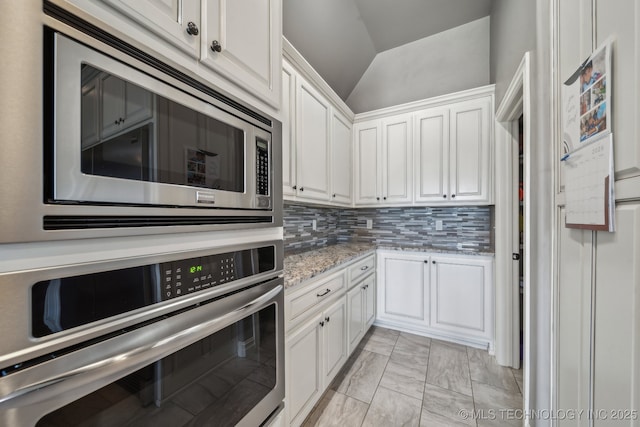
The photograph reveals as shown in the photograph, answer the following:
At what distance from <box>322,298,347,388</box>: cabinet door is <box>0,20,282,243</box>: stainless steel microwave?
112 cm

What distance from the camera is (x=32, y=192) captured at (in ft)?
1.32

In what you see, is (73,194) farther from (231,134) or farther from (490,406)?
(490,406)

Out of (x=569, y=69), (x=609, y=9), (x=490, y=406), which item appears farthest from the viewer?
(x=490, y=406)

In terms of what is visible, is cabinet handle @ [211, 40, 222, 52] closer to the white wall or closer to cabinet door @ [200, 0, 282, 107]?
cabinet door @ [200, 0, 282, 107]

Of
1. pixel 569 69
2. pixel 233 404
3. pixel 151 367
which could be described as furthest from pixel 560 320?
pixel 151 367

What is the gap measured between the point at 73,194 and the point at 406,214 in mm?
2846

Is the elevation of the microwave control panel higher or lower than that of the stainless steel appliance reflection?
higher

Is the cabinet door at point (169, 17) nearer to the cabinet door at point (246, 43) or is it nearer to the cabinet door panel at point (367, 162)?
the cabinet door at point (246, 43)

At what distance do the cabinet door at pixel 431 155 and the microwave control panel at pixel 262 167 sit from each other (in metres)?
2.03

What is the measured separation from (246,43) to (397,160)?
6.84ft

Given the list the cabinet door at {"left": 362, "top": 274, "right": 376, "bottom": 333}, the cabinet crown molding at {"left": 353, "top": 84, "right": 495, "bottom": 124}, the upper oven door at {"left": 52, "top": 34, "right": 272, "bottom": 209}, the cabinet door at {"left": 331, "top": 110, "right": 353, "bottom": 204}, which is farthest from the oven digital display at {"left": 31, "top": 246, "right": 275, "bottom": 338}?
the cabinet crown molding at {"left": 353, "top": 84, "right": 495, "bottom": 124}

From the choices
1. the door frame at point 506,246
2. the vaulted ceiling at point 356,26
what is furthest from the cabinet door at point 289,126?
the door frame at point 506,246

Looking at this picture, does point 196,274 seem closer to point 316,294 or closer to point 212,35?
point 212,35

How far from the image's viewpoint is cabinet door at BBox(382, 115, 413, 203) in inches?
102
